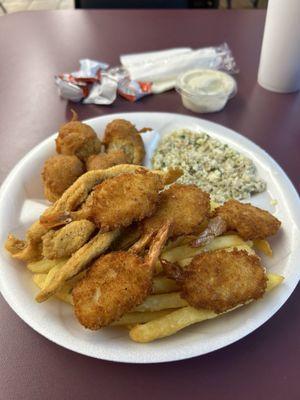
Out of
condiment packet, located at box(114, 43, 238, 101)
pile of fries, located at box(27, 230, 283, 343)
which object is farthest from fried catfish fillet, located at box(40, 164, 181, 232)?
condiment packet, located at box(114, 43, 238, 101)

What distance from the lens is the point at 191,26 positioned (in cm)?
245

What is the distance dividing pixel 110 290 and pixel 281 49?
4.67 feet

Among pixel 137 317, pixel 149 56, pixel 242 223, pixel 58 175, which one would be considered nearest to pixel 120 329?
pixel 137 317

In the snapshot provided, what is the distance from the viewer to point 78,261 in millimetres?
1004

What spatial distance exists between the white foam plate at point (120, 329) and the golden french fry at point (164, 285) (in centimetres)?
11

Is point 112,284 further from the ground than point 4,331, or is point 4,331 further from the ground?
point 112,284

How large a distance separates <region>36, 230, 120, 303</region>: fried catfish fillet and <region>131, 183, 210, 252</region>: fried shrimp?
0.24 feet

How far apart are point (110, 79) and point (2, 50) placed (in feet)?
2.31

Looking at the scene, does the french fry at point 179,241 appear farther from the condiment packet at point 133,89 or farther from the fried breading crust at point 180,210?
the condiment packet at point 133,89

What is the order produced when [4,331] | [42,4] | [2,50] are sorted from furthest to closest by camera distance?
[42,4] < [2,50] < [4,331]

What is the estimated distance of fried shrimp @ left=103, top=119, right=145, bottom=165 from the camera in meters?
1.53

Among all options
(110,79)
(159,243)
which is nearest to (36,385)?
(159,243)

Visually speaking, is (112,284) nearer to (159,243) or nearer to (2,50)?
(159,243)

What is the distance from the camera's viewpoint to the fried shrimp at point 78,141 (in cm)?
145
